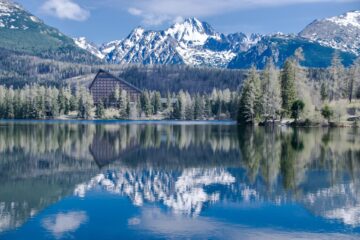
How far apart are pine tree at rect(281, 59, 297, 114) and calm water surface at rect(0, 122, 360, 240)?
7415 cm

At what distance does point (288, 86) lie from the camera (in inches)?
4897

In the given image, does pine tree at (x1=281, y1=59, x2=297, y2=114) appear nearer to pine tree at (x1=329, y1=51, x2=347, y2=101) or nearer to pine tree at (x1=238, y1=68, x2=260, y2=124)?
pine tree at (x1=238, y1=68, x2=260, y2=124)

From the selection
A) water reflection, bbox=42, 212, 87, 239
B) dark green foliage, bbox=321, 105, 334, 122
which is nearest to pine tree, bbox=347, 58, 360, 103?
dark green foliage, bbox=321, 105, 334, 122

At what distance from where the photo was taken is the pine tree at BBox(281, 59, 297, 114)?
403ft

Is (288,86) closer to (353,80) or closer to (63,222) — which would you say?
(353,80)

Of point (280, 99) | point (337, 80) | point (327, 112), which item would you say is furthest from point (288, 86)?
point (337, 80)

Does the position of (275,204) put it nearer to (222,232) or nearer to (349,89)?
(222,232)

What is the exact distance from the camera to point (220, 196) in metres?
28.2

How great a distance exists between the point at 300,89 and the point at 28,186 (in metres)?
107

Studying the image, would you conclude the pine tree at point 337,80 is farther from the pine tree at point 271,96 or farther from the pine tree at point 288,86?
the pine tree at point 271,96

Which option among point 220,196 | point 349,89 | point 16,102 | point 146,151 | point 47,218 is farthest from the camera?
point 16,102

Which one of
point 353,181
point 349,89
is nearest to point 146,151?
point 353,181

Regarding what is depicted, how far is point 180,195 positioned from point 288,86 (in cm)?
10172

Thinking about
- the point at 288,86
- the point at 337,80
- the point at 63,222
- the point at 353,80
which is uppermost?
the point at 337,80
